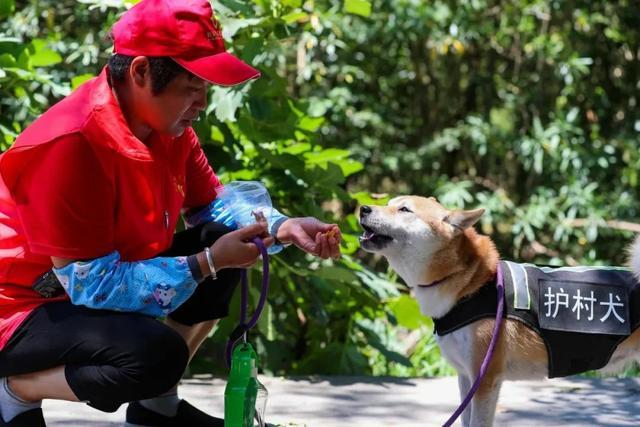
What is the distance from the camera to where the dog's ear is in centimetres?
331

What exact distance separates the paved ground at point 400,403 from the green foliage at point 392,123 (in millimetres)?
336

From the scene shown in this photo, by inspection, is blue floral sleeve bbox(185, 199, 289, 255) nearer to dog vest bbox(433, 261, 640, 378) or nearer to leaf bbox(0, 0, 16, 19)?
dog vest bbox(433, 261, 640, 378)

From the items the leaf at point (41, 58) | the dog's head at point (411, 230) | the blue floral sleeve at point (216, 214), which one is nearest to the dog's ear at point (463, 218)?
the dog's head at point (411, 230)

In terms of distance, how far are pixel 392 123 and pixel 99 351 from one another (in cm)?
555

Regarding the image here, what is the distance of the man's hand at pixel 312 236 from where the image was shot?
2.74 metres

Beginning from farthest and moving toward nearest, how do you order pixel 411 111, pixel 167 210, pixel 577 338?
pixel 411 111 → pixel 577 338 → pixel 167 210

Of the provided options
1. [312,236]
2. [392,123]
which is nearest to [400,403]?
[312,236]

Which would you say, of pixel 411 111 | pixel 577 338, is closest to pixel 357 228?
pixel 577 338

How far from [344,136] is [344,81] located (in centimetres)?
44

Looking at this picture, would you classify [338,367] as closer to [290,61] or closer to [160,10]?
[160,10]

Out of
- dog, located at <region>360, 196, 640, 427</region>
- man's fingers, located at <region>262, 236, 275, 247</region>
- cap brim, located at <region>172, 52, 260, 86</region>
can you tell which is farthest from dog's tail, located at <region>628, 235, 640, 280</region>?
Result: cap brim, located at <region>172, 52, 260, 86</region>

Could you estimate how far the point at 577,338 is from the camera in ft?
10.4

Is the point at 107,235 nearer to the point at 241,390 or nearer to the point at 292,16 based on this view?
the point at 241,390

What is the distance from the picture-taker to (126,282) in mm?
2529
